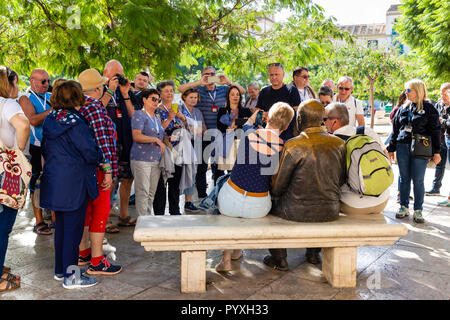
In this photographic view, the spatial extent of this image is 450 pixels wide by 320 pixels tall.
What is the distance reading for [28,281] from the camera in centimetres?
376

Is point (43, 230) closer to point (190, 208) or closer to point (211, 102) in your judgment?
point (190, 208)

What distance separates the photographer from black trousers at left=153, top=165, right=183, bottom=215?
540 centimetres

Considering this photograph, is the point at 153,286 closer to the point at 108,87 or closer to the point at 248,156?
the point at 248,156

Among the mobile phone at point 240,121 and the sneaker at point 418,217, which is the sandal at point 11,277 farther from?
the sneaker at point 418,217

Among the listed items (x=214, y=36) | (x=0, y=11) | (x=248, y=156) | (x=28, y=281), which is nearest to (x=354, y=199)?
(x=248, y=156)

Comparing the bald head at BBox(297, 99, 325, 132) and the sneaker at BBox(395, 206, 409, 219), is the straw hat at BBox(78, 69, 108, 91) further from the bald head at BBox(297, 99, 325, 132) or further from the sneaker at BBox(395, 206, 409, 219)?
the sneaker at BBox(395, 206, 409, 219)

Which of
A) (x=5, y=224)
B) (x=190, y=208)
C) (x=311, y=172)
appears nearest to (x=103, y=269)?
(x=5, y=224)

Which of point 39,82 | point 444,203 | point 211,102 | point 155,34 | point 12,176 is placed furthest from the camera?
point 444,203

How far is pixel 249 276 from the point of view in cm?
393

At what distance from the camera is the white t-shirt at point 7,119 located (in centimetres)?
338

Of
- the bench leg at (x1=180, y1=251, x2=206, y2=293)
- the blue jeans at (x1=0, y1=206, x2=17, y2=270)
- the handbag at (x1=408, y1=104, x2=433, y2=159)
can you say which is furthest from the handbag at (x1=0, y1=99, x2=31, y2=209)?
the handbag at (x1=408, y1=104, x2=433, y2=159)

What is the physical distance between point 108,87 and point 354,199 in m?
3.08

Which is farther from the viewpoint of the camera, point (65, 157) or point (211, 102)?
point (211, 102)

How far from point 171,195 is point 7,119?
2.52m
